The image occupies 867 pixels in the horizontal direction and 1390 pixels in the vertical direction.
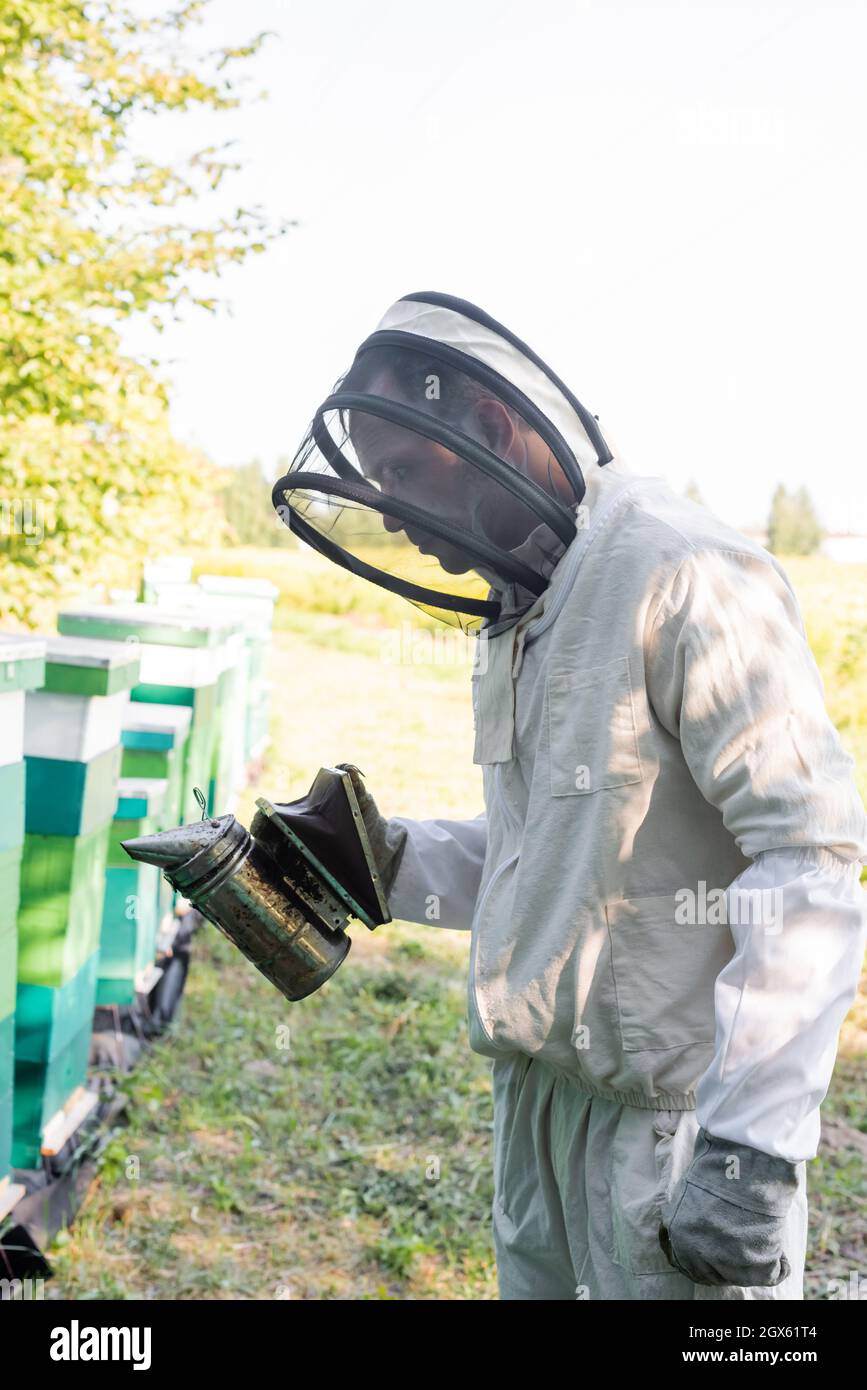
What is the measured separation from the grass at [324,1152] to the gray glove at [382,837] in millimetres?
1578

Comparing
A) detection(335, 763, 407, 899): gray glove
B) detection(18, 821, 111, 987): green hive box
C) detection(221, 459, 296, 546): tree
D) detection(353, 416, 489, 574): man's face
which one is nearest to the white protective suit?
detection(353, 416, 489, 574): man's face

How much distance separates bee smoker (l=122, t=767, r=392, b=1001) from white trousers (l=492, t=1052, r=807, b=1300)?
358 mm

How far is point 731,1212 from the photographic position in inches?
52.5

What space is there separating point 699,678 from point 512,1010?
534 mm

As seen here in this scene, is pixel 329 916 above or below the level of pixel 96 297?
below

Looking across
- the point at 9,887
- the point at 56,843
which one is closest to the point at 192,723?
the point at 56,843

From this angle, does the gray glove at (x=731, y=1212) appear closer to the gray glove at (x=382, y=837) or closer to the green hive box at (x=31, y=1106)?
the gray glove at (x=382, y=837)

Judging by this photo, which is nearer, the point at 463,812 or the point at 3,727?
the point at 3,727

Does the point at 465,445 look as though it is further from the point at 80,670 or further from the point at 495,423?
the point at 80,670

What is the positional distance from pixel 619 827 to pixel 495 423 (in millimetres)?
629

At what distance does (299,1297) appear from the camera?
296 centimetres

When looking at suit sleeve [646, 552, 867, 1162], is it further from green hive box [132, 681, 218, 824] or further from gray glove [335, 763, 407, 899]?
green hive box [132, 681, 218, 824]

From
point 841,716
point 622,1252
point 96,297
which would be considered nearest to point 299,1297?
point 622,1252
